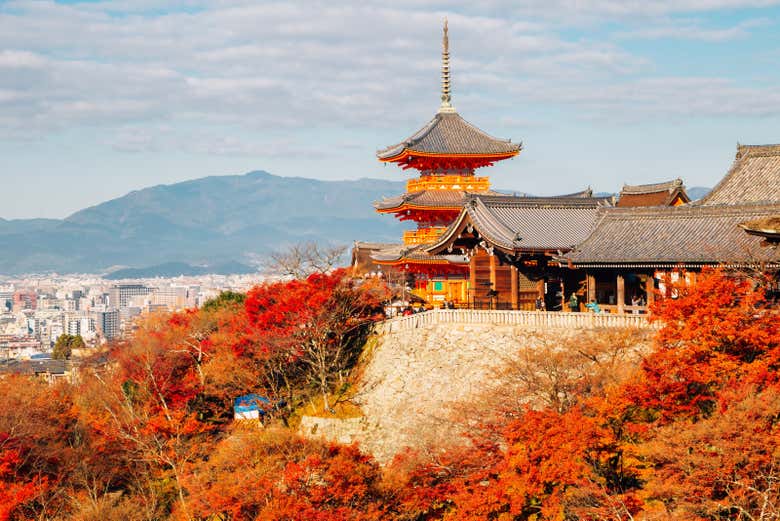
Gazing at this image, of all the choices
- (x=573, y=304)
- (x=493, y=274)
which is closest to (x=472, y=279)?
(x=493, y=274)

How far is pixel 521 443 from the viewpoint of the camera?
25.5 m

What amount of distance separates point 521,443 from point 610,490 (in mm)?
2377

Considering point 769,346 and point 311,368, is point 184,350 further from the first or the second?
point 769,346

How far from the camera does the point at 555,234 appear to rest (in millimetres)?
36125

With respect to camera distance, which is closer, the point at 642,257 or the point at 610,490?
the point at 610,490

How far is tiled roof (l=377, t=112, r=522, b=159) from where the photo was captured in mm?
44656

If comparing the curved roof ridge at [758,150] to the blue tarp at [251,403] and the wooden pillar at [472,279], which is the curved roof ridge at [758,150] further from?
the blue tarp at [251,403]

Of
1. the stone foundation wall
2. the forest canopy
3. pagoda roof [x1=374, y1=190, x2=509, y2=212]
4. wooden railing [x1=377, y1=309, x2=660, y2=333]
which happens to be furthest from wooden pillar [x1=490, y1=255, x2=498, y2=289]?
pagoda roof [x1=374, y1=190, x2=509, y2=212]

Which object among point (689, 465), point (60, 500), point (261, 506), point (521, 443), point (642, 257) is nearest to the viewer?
point (689, 465)

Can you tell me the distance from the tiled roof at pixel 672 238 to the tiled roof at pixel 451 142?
10.9 meters

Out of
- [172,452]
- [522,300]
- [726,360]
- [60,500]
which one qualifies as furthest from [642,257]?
[60,500]

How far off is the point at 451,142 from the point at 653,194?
369 inches

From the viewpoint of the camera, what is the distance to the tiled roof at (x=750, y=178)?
114 feet

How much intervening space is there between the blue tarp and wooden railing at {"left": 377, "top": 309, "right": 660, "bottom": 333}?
15.9 feet
